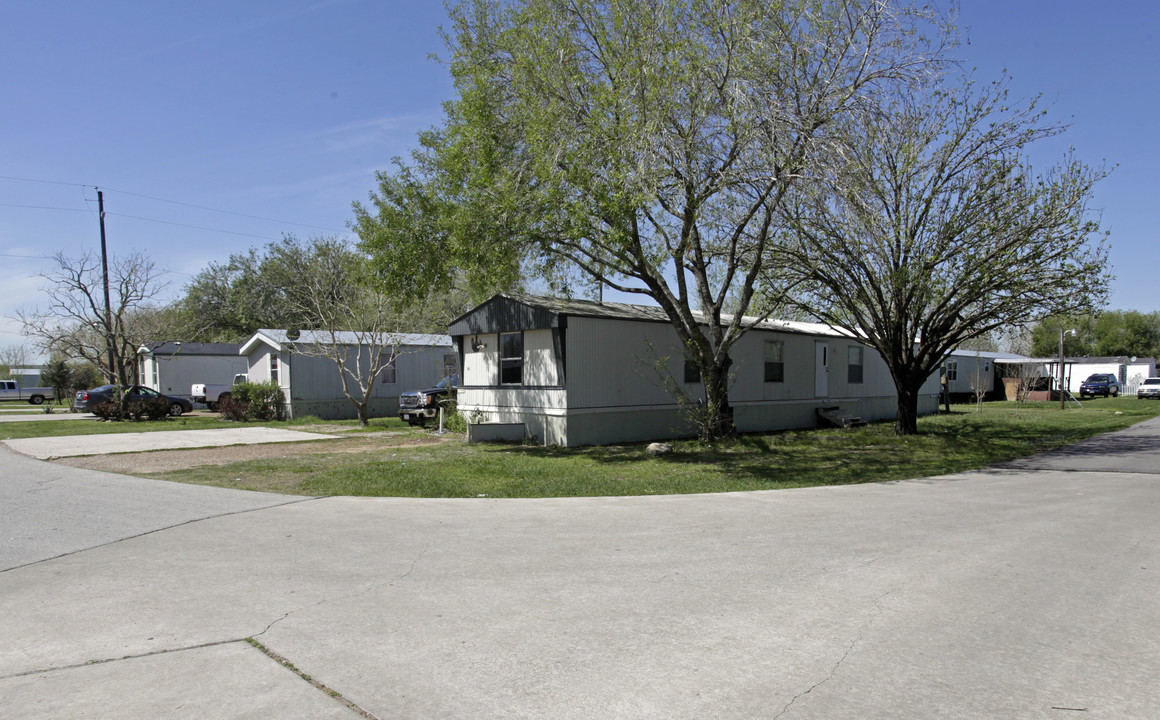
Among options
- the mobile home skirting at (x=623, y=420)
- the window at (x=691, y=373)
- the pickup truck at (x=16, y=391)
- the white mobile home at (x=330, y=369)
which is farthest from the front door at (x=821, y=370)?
the pickup truck at (x=16, y=391)

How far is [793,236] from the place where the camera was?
17.8 meters

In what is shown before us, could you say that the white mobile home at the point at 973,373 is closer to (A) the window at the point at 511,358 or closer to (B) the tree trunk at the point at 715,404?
(B) the tree trunk at the point at 715,404

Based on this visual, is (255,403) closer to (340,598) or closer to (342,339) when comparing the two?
(342,339)

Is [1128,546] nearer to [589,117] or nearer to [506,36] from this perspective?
[589,117]

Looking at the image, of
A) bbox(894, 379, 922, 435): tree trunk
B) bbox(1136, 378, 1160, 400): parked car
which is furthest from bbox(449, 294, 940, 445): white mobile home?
bbox(1136, 378, 1160, 400): parked car

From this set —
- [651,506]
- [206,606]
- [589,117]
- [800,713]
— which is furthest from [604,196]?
[800,713]

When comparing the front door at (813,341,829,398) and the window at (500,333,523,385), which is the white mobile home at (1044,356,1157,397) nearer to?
the front door at (813,341,829,398)

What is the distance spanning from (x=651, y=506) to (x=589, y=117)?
7597mm

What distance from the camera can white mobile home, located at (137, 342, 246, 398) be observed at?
35031 millimetres

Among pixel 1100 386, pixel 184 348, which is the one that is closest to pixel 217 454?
pixel 184 348

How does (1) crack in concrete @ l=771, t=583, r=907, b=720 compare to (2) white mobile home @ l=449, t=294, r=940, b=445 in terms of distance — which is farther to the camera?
(2) white mobile home @ l=449, t=294, r=940, b=445

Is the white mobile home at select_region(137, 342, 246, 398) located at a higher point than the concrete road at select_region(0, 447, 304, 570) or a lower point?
higher

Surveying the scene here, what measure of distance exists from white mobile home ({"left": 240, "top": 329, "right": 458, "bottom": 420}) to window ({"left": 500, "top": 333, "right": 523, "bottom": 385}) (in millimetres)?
8338

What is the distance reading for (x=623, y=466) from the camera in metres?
13.6
